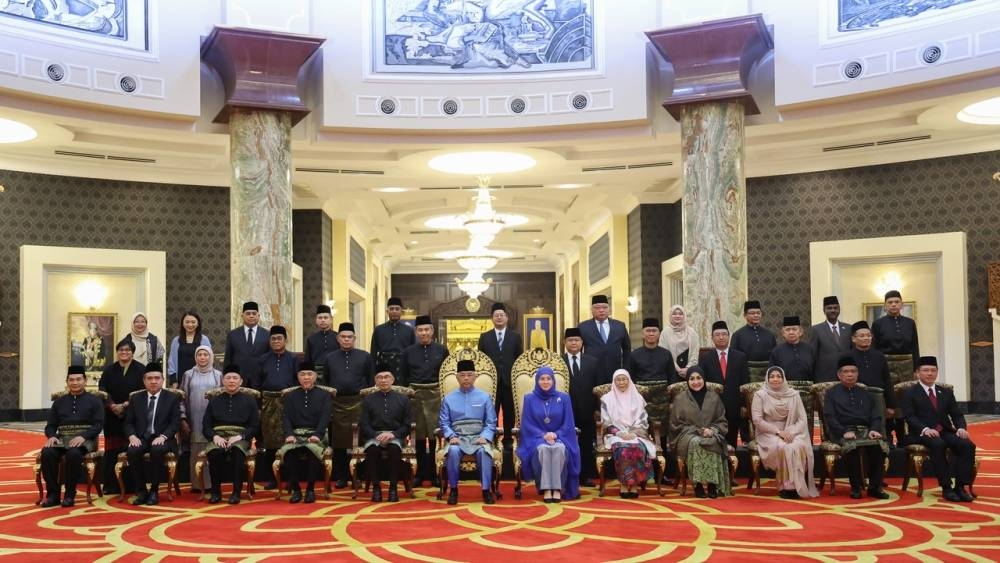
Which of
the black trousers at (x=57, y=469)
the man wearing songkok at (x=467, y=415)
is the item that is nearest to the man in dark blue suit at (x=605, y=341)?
the man wearing songkok at (x=467, y=415)

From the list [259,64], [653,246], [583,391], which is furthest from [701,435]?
[653,246]

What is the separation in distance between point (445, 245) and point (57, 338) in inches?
505

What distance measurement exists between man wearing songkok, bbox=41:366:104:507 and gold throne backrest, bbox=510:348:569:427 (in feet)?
11.4

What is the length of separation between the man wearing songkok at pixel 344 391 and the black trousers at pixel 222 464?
0.90m

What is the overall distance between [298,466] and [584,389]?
2576 mm

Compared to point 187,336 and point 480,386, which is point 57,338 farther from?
point 480,386

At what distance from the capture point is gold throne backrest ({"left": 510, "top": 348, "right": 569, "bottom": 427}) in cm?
871

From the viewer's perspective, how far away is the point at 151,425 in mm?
8000

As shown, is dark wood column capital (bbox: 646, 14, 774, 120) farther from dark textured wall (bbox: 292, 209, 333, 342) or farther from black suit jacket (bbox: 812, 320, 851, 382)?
dark textured wall (bbox: 292, 209, 333, 342)

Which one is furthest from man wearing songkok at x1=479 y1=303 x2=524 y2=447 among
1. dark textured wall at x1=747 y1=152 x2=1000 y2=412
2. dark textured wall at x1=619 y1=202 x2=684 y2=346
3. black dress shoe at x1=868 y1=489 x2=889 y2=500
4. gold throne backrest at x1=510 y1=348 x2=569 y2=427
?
dark textured wall at x1=619 y1=202 x2=684 y2=346

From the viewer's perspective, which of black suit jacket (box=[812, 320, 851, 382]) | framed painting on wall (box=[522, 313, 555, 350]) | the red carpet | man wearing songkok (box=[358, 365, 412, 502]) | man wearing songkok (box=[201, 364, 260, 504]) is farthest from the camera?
framed painting on wall (box=[522, 313, 555, 350])

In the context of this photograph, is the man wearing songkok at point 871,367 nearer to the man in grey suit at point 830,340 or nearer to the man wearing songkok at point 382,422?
the man in grey suit at point 830,340

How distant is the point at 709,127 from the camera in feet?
37.1

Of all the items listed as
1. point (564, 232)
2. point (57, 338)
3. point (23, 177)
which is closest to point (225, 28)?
point (23, 177)
